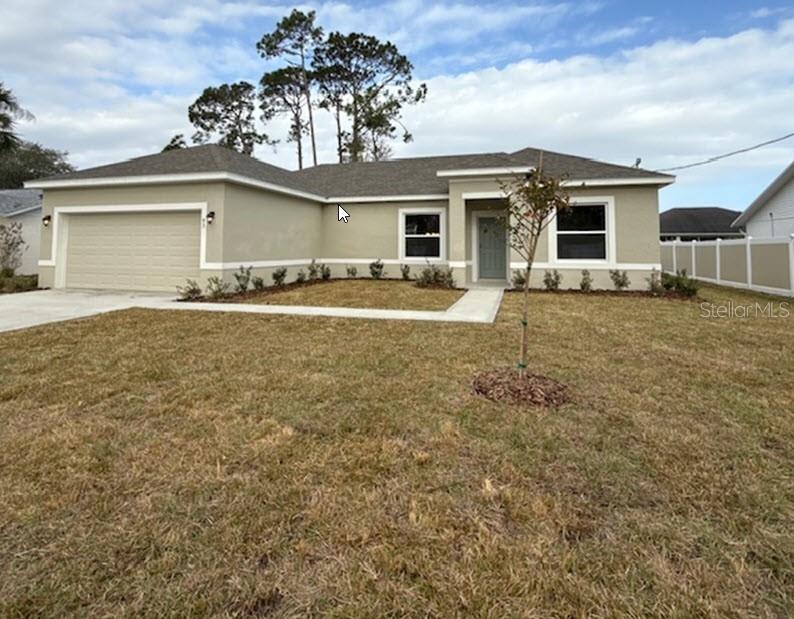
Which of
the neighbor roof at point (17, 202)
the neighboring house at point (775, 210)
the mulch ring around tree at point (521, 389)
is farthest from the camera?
the neighboring house at point (775, 210)

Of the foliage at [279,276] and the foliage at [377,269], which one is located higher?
the foliage at [377,269]

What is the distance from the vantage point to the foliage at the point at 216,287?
10.9 m

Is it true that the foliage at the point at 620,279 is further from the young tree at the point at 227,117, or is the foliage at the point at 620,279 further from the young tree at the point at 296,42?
the young tree at the point at 227,117

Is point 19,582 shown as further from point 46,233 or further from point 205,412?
point 46,233

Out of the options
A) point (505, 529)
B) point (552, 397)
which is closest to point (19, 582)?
point (505, 529)

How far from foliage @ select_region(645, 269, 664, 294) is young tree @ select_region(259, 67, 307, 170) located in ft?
77.5

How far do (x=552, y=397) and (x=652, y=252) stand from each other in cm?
1041

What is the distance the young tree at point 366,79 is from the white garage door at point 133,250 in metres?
18.6

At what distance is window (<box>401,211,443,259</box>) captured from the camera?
15.2m

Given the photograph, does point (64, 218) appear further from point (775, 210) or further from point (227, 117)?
point (775, 210)

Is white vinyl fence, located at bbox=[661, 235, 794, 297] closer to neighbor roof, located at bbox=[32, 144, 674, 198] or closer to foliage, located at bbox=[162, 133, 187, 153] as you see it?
neighbor roof, located at bbox=[32, 144, 674, 198]

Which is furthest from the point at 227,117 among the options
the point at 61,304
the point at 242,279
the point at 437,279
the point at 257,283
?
the point at 61,304

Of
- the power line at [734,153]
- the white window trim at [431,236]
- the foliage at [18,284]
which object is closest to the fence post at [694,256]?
the power line at [734,153]

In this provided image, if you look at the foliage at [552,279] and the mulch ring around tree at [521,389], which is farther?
the foliage at [552,279]
